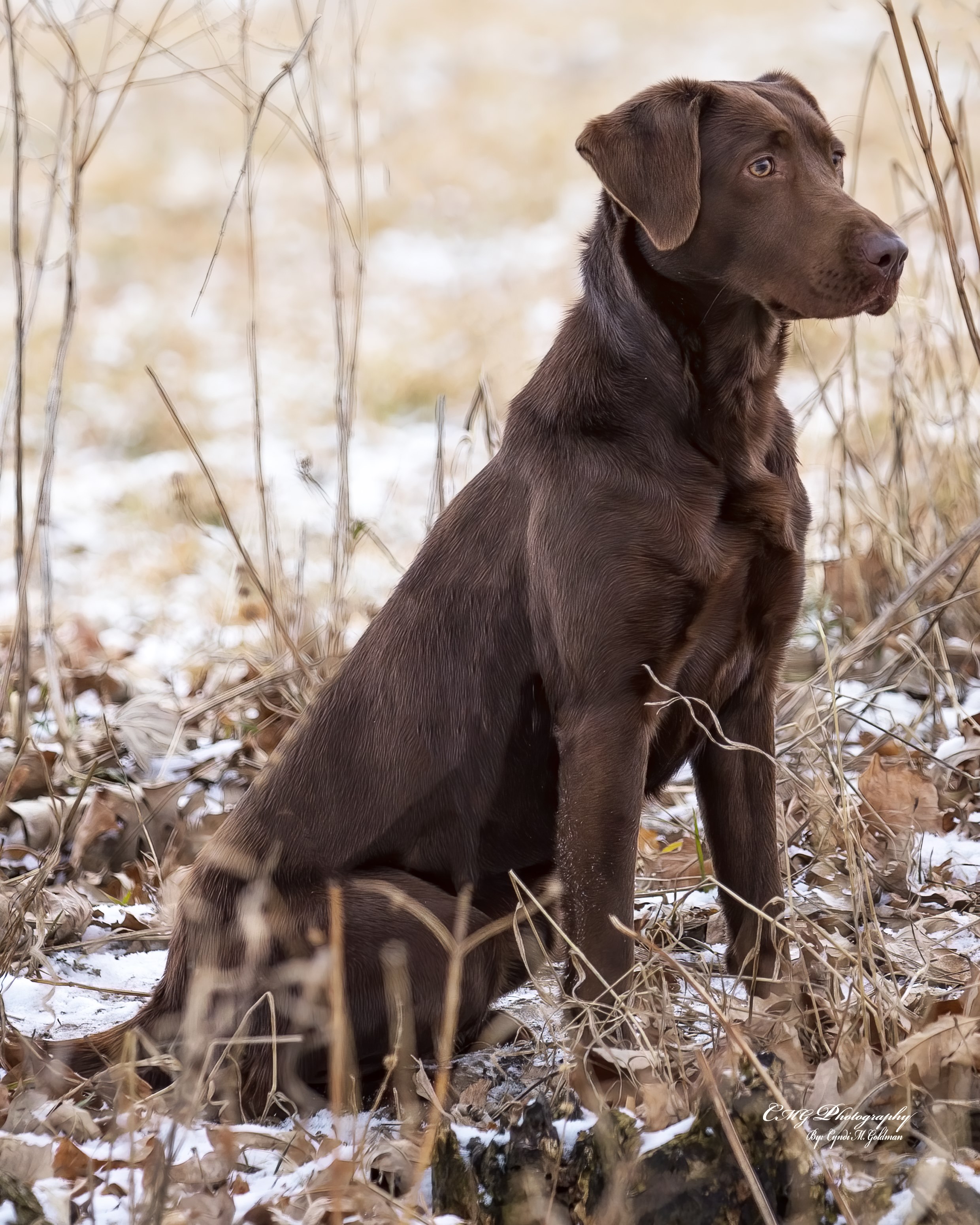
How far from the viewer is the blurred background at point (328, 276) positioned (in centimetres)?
371

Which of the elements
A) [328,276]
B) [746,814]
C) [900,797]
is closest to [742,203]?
[746,814]

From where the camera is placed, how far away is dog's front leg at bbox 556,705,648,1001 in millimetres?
2242

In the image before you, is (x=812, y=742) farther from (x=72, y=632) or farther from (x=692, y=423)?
(x=72, y=632)

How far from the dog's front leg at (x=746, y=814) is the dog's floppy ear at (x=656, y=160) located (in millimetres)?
855

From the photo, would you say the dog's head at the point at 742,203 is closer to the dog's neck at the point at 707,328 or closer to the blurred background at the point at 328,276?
the dog's neck at the point at 707,328

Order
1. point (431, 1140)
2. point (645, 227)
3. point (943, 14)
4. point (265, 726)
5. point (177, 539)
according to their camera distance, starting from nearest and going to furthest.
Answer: point (431, 1140), point (645, 227), point (265, 726), point (177, 539), point (943, 14)

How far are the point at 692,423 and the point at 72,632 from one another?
363cm

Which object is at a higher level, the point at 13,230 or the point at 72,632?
→ the point at 13,230

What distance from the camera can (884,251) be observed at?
2205 millimetres

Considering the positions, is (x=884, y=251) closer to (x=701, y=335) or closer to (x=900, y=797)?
(x=701, y=335)

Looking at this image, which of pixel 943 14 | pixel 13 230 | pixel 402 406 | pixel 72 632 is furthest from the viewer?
pixel 943 14

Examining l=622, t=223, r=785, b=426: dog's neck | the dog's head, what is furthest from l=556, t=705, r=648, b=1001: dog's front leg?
the dog's head

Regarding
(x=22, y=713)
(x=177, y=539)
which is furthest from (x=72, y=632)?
(x=22, y=713)

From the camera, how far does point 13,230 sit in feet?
9.95
